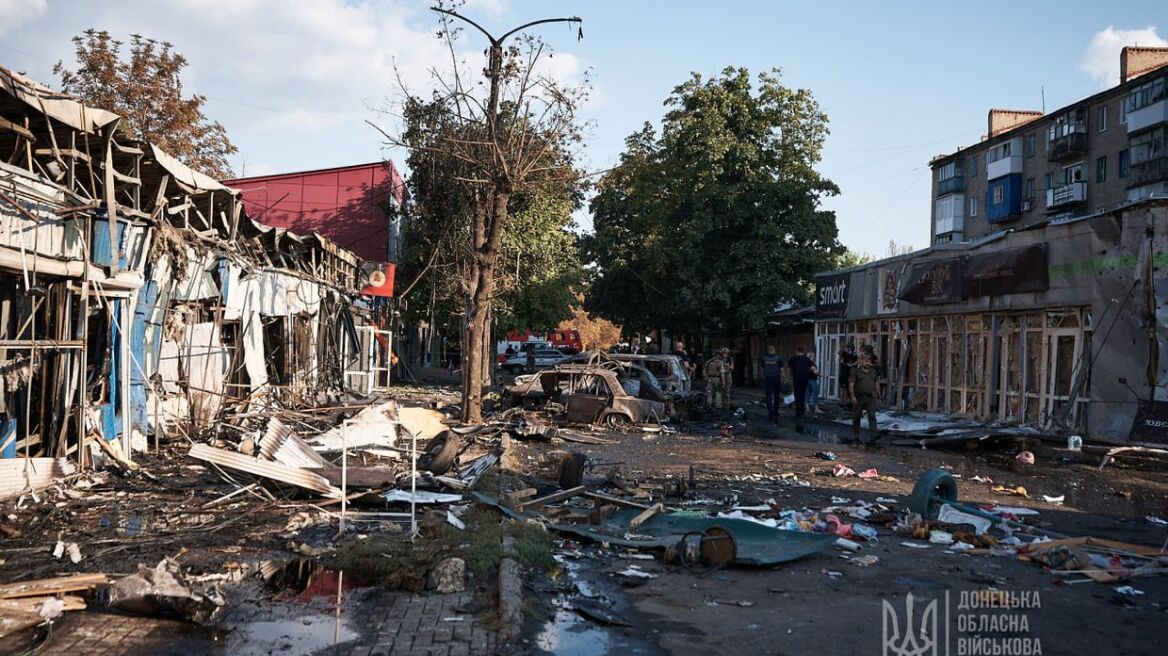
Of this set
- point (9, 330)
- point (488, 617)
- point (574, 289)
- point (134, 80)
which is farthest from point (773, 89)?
point (488, 617)

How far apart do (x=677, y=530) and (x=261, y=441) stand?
4.67 meters

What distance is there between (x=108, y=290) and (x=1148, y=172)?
41256 mm

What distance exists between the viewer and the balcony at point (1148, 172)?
3738cm

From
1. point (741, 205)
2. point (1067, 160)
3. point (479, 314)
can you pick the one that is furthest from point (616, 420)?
point (1067, 160)

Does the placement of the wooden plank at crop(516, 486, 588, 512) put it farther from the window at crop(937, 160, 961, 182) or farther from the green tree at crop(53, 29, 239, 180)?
the window at crop(937, 160, 961, 182)

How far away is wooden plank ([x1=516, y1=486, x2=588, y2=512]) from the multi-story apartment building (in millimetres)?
28345

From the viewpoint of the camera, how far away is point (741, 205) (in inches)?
1444

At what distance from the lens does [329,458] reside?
1235 centimetres

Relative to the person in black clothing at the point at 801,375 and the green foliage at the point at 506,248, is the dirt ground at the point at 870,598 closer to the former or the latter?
the person in black clothing at the point at 801,375

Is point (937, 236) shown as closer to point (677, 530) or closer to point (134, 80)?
point (134, 80)

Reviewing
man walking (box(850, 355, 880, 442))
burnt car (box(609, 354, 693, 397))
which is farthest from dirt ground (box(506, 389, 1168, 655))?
burnt car (box(609, 354, 693, 397))

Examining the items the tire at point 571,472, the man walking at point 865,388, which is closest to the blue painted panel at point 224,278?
the tire at point 571,472

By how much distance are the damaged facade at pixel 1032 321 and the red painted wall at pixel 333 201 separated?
1801 centimetres

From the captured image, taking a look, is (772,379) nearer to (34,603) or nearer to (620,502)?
(620,502)
